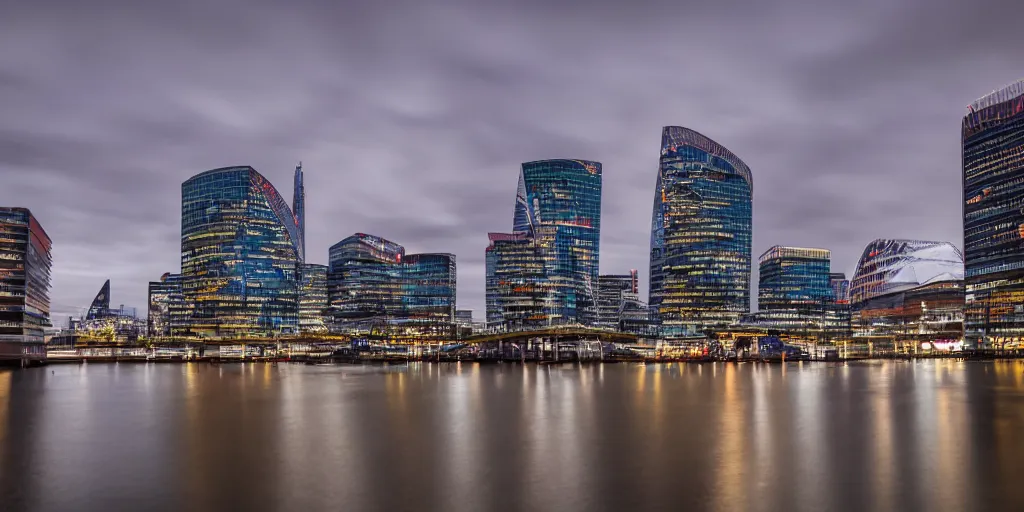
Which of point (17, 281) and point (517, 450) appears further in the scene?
point (17, 281)

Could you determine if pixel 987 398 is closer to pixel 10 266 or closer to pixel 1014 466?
pixel 1014 466

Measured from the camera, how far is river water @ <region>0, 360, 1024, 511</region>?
40.2 meters

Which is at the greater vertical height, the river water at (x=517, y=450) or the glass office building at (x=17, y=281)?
the glass office building at (x=17, y=281)

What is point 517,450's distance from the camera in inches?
2176

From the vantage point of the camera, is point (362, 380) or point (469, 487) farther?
point (362, 380)

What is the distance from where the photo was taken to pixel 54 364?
197500mm

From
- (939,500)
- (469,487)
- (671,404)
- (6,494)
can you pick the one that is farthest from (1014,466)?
(6,494)

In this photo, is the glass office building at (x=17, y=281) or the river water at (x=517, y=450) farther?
→ the glass office building at (x=17, y=281)

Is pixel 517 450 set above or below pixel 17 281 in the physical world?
below

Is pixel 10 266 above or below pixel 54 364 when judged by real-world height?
above

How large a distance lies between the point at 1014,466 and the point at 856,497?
47.5ft

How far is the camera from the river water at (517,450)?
40.2m

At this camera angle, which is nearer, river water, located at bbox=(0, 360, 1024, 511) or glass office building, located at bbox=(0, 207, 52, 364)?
river water, located at bbox=(0, 360, 1024, 511)

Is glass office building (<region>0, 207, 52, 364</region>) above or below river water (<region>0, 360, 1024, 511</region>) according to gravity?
above
